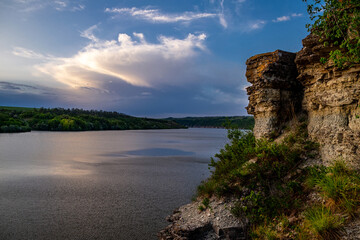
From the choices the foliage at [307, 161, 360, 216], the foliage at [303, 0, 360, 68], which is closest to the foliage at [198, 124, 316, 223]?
the foliage at [307, 161, 360, 216]

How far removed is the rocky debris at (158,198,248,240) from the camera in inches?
266

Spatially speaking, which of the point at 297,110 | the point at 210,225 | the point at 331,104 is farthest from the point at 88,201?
the point at 331,104

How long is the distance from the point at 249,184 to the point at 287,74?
5.51m

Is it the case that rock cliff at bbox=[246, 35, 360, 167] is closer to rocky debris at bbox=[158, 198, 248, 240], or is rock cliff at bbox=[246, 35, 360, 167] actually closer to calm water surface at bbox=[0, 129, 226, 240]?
rocky debris at bbox=[158, 198, 248, 240]

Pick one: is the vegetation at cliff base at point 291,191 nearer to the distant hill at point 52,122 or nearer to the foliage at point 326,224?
the foliage at point 326,224

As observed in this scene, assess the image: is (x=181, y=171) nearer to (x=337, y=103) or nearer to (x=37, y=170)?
(x=37, y=170)

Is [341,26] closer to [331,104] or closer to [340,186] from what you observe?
[331,104]

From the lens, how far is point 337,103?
6.73m

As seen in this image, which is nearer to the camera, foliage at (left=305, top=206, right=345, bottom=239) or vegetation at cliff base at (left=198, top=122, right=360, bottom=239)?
foliage at (left=305, top=206, right=345, bottom=239)

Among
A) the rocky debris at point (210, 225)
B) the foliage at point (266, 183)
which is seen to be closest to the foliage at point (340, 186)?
the foliage at point (266, 183)

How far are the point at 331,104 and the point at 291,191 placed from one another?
3.16 m

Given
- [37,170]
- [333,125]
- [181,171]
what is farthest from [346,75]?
[37,170]

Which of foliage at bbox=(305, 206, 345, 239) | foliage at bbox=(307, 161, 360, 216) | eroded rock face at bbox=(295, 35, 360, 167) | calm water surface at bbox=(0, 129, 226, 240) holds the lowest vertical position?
calm water surface at bbox=(0, 129, 226, 240)

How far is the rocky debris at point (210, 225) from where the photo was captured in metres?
6.76
